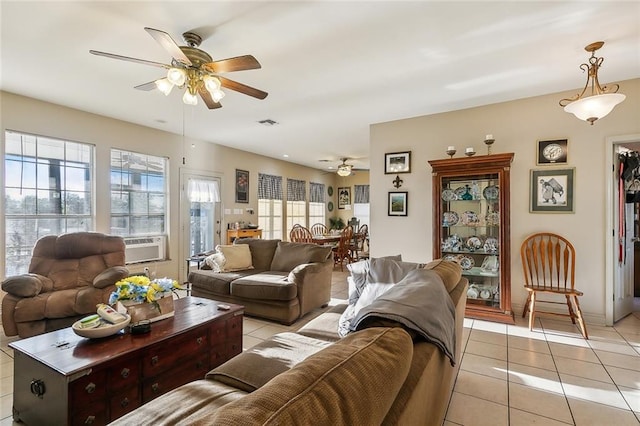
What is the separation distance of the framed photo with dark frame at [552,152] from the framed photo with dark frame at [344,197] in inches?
257

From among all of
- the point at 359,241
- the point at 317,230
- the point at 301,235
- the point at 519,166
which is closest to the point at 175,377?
the point at 519,166

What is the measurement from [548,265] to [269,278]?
3216mm

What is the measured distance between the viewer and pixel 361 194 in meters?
9.59

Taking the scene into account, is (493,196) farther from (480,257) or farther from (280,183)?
(280,183)

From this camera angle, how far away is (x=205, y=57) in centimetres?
238

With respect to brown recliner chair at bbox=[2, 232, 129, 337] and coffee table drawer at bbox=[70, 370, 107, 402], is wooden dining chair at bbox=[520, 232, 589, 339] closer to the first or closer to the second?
coffee table drawer at bbox=[70, 370, 107, 402]

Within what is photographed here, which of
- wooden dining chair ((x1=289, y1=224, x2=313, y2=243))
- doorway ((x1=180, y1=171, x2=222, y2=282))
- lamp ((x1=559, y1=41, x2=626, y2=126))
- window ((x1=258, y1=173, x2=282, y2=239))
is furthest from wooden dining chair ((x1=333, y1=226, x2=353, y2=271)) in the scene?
lamp ((x1=559, y1=41, x2=626, y2=126))

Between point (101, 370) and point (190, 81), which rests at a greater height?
point (190, 81)

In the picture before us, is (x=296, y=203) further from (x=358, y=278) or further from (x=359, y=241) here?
(x=358, y=278)

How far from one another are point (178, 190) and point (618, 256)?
6208mm

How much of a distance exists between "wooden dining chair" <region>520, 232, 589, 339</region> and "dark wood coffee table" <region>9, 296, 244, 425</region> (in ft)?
11.1

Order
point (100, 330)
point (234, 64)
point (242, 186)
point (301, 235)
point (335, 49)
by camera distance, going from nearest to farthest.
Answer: point (100, 330)
point (234, 64)
point (335, 49)
point (242, 186)
point (301, 235)

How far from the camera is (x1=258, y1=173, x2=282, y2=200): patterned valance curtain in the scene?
23.5 feet

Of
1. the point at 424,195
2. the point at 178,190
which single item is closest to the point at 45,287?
the point at 178,190
